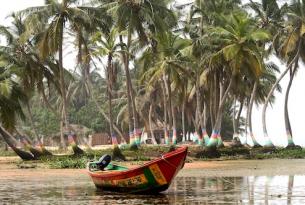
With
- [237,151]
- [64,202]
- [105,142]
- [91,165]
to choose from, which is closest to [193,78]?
[237,151]

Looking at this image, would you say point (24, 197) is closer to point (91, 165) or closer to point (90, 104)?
point (91, 165)

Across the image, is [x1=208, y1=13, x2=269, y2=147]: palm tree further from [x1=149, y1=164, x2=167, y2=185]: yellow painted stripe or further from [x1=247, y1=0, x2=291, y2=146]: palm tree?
[x1=149, y1=164, x2=167, y2=185]: yellow painted stripe

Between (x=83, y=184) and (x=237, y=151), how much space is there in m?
22.6

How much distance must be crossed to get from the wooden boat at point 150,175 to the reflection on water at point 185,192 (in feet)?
0.96

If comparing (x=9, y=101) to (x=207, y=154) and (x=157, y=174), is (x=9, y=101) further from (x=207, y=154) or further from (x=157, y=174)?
(x=157, y=174)

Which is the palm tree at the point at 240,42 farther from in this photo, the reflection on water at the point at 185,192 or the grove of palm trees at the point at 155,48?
the reflection on water at the point at 185,192

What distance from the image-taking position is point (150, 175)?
1684 centimetres

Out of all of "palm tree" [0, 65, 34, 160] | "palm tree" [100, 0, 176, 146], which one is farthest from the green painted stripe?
"palm tree" [100, 0, 176, 146]

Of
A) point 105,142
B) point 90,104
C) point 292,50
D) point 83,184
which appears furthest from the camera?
point 90,104

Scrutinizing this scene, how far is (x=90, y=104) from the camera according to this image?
76.9 m

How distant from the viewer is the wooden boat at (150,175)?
16.5 metres

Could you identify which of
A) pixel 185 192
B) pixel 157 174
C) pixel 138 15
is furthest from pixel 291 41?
pixel 157 174

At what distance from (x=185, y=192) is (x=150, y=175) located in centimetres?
212

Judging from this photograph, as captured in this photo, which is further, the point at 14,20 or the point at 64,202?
the point at 14,20
